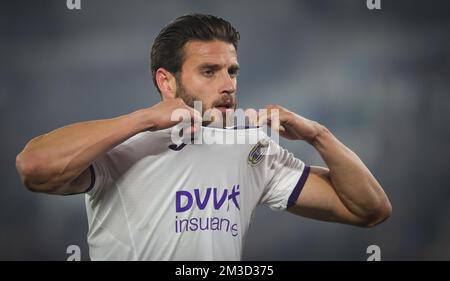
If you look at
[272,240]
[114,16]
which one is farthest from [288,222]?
[114,16]

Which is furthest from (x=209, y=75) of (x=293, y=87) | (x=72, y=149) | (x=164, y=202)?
(x=293, y=87)

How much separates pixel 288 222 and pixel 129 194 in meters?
1.99

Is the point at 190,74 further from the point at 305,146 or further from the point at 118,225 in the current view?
the point at 305,146

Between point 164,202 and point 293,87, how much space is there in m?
1.90

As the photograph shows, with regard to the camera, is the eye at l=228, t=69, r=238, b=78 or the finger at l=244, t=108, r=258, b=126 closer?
the finger at l=244, t=108, r=258, b=126

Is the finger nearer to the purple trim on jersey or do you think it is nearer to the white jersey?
the white jersey

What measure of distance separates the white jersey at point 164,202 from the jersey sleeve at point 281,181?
0.63 ft

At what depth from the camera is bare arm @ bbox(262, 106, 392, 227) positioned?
1.94 metres

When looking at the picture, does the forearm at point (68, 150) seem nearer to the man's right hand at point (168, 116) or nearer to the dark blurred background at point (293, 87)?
the man's right hand at point (168, 116)

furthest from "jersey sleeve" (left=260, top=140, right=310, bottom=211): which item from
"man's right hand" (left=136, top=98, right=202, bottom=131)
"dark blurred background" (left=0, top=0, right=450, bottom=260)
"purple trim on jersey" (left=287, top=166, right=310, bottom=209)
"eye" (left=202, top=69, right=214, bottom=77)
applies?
"dark blurred background" (left=0, top=0, right=450, bottom=260)

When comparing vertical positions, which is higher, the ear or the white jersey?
the ear

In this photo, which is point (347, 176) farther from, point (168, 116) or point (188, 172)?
point (168, 116)

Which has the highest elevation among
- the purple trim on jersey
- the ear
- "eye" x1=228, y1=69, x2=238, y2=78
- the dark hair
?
the dark hair

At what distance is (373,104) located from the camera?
3.55 meters
